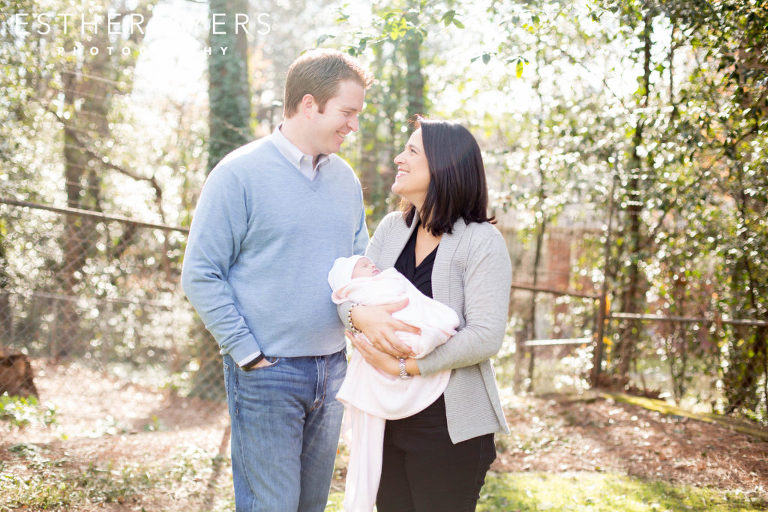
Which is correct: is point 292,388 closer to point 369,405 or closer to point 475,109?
point 369,405

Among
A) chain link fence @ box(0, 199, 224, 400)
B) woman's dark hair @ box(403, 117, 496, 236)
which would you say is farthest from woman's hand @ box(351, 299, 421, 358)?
chain link fence @ box(0, 199, 224, 400)

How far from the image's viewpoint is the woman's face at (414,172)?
2.18 m

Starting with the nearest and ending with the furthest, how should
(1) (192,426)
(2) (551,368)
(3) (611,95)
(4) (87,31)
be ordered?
(1) (192,426) < (3) (611,95) < (4) (87,31) < (2) (551,368)

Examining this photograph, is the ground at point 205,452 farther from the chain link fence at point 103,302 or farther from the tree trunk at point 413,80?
the tree trunk at point 413,80

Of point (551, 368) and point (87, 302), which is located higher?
point (87, 302)

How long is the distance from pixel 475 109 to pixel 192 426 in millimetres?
5541

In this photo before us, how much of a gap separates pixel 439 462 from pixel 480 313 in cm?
49

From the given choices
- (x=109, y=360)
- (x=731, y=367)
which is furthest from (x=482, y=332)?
(x=109, y=360)

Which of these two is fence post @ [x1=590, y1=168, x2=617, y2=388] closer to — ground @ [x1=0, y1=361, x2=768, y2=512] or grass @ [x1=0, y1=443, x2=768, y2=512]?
ground @ [x1=0, y1=361, x2=768, y2=512]

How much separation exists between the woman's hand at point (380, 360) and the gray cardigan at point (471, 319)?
36mm

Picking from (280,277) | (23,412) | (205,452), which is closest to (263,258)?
(280,277)

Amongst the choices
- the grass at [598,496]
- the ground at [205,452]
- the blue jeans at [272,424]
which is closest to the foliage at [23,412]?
the ground at [205,452]

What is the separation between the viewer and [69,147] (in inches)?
287

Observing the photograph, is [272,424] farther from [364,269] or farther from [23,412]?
[23,412]
